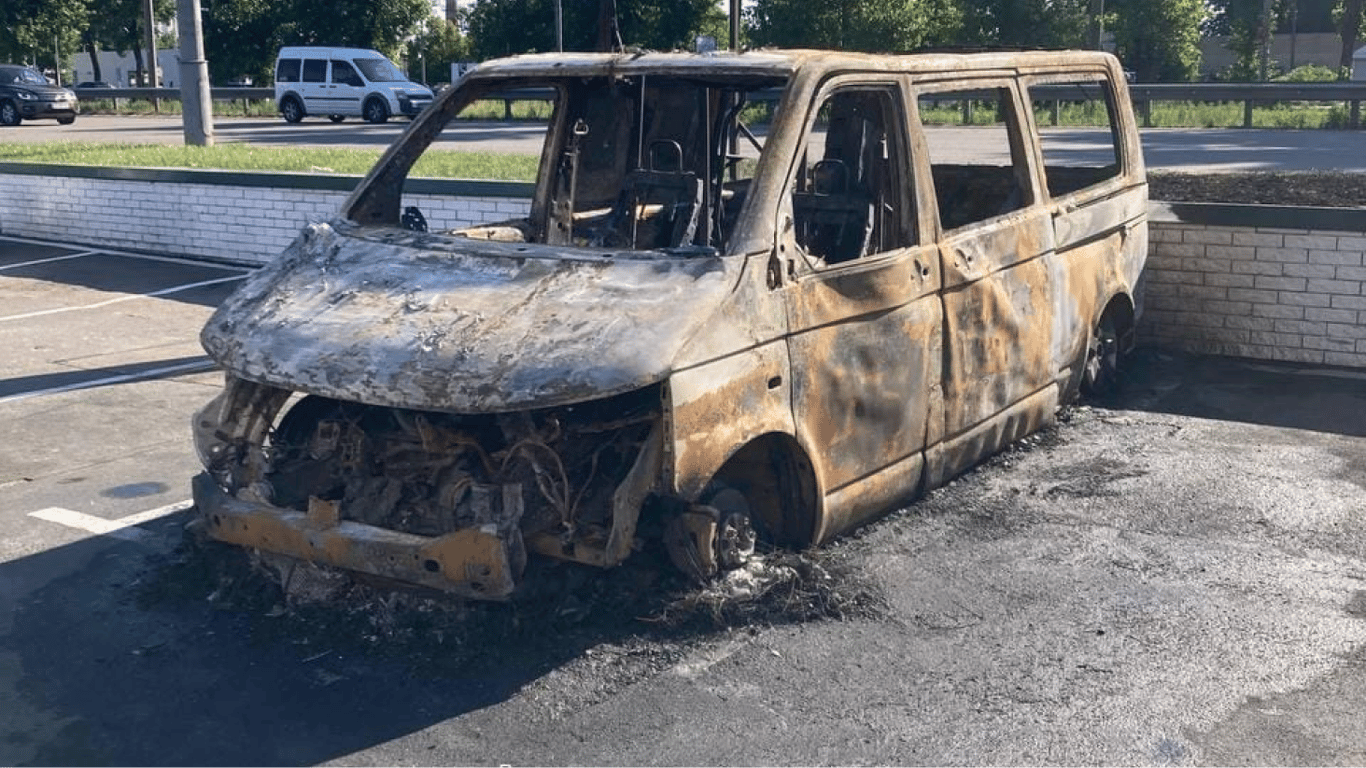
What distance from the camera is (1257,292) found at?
30.7 feet

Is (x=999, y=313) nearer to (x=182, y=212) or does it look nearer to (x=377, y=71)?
(x=182, y=212)

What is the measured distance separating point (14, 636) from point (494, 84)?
116 inches

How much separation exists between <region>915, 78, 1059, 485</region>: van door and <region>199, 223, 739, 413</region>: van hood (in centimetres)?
145

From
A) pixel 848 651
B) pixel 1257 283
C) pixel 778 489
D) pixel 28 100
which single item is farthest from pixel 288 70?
pixel 848 651

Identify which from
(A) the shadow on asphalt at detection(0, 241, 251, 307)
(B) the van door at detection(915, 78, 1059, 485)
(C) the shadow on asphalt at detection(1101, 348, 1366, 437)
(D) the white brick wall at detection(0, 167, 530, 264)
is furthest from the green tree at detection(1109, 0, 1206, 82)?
(B) the van door at detection(915, 78, 1059, 485)

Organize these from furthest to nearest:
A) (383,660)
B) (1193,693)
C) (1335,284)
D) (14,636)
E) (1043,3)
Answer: (1043,3) → (1335,284) → (14,636) → (383,660) → (1193,693)

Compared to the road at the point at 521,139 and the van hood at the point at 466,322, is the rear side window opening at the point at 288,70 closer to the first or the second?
the road at the point at 521,139

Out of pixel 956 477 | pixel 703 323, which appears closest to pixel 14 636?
pixel 703 323

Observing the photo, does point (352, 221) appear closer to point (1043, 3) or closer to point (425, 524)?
point (425, 524)

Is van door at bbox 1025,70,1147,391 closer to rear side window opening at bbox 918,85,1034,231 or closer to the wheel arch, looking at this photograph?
rear side window opening at bbox 918,85,1034,231

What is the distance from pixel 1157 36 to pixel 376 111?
25.3 meters

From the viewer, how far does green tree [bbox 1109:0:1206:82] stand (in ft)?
159

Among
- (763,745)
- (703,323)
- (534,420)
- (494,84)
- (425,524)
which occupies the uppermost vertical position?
(494,84)

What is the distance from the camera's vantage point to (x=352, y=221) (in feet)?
21.5
